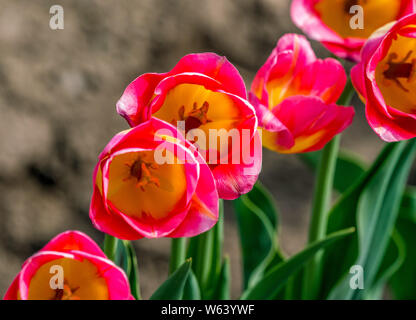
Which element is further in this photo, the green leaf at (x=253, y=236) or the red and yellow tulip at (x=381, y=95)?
the green leaf at (x=253, y=236)

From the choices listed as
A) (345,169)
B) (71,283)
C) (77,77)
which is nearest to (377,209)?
(345,169)

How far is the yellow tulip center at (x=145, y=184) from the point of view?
0.84ft

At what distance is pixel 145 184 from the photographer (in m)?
0.27

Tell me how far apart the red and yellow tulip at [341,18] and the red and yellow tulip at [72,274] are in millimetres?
158

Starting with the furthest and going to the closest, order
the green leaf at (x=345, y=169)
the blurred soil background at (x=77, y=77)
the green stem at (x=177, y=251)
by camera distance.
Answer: the blurred soil background at (x=77, y=77)
the green leaf at (x=345, y=169)
the green stem at (x=177, y=251)

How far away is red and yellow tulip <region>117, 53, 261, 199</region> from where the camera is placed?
0.25 metres

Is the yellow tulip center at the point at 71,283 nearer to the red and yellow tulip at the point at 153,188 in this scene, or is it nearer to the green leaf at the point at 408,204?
the red and yellow tulip at the point at 153,188

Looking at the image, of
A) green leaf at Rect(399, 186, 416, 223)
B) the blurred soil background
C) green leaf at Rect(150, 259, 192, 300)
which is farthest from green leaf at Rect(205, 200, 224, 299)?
the blurred soil background

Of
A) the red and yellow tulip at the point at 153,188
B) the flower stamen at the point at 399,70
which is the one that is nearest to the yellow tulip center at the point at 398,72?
the flower stamen at the point at 399,70

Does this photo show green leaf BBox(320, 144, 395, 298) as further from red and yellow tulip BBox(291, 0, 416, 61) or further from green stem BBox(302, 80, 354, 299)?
red and yellow tulip BBox(291, 0, 416, 61)

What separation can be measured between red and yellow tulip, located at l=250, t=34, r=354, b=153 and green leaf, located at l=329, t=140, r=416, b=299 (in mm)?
140

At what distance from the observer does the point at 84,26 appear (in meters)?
0.87

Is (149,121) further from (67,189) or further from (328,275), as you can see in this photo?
(67,189)
